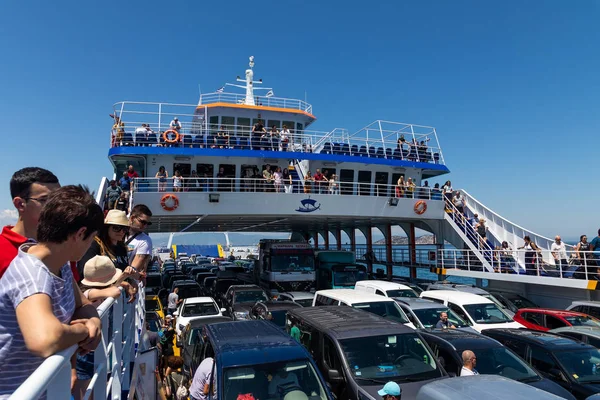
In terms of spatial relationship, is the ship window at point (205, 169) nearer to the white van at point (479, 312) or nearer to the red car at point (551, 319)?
the white van at point (479, 312)

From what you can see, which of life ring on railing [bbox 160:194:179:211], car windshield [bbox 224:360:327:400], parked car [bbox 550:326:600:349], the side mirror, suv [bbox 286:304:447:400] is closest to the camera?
car windshield [bbox 224:360:327:400]

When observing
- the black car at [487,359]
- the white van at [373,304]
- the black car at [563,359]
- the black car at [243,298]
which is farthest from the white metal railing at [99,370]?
the black car at [243,298]

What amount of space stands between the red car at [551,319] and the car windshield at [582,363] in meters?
3.35

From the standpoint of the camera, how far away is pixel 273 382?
15.3 ft

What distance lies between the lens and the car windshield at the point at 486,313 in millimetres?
10641

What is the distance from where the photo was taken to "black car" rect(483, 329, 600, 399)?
6.38 meters

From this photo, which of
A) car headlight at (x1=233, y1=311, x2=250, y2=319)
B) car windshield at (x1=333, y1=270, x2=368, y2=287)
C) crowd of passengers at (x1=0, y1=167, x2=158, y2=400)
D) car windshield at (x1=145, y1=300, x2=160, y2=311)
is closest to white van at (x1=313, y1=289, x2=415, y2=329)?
car headlight at (x1=233, y1=311, x2=250, y2=319)

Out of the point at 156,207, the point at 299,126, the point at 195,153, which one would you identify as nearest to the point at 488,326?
the point at 156,207

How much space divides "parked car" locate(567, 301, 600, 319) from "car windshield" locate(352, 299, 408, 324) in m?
5.72

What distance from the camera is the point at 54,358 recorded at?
5.07 ft

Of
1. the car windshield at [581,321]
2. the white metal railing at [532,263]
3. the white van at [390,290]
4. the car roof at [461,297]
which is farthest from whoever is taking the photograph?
the white van at [390,290]

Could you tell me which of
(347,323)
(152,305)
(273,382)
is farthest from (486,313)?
(152,305)

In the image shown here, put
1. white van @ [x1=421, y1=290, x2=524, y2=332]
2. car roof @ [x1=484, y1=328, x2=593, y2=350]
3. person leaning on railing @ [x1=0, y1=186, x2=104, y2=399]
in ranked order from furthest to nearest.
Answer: white van @ [x1=421, y1=290, x2=524, y2=332]
car roof @ [x1=484, y1=328, x2=593, y2=350]
person leaning on railing @ [x1=0, y1=186, x2=104, y2=399]

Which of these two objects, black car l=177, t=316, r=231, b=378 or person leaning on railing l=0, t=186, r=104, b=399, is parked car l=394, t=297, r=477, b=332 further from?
person leaning on railing l=0, t=186, r=104, b=399
